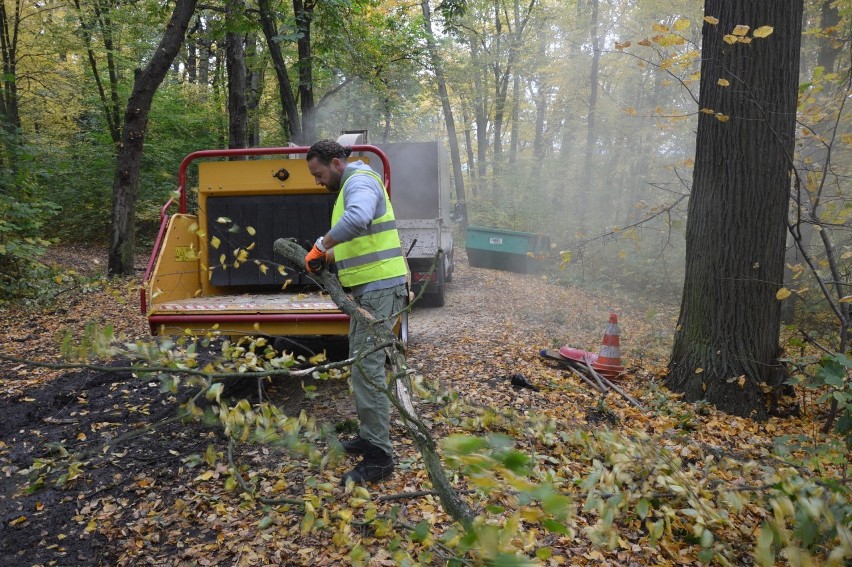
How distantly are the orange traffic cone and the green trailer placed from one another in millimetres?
10534

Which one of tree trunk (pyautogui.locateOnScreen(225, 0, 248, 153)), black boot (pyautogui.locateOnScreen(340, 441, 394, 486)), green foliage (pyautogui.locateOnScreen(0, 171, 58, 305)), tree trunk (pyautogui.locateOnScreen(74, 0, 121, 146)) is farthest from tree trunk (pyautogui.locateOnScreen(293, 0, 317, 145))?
black boot (pyautogui.locateOnScreen(340, 441, 394, 486))

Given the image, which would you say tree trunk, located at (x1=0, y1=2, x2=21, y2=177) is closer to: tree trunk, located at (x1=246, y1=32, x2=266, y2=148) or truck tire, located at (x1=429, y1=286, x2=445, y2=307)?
tree trunk, located at (x1=246, y1=32, x2=266, y2=148)

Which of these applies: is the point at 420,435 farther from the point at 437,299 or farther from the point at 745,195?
the point at 437,299

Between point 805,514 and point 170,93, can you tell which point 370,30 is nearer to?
point 170,93

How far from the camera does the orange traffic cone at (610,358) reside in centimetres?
594

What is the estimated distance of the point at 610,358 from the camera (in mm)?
5984

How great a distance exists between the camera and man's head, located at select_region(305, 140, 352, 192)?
3943 mm

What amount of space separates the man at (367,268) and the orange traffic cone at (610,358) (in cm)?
288

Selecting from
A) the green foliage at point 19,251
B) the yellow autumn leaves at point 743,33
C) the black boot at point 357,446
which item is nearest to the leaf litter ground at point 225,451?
the black boot at point 357,446

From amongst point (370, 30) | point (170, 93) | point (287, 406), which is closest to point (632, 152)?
point (370, 30)

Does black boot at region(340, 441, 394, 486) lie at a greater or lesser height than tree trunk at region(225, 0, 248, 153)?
lesser

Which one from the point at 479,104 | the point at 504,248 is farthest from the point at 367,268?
the point at 479,104

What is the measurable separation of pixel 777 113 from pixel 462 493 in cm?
421

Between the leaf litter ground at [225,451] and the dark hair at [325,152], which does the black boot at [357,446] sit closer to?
the leaf litter ground at [225,451]
